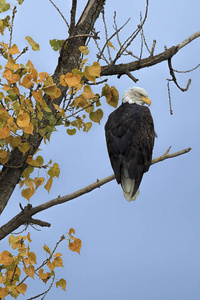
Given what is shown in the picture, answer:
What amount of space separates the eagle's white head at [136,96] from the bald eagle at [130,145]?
1.63 ft

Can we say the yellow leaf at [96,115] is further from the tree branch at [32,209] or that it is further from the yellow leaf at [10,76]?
the yellow leaf at [10,76]

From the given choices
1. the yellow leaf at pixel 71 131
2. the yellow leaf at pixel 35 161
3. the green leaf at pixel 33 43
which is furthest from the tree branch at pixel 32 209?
the green leaf at pixel 33 43

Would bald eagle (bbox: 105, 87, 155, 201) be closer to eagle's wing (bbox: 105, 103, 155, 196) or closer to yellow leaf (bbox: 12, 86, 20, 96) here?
eagle's wing (bbox: 105, 103, 155, 196)

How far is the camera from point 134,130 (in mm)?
5625

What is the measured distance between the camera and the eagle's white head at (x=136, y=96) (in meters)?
6.49

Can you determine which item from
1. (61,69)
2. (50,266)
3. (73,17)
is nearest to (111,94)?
(61,69)

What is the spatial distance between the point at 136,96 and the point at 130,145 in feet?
4.20

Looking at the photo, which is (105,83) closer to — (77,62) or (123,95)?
(77,62)

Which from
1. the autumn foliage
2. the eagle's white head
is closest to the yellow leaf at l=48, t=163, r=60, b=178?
the autumn foliage

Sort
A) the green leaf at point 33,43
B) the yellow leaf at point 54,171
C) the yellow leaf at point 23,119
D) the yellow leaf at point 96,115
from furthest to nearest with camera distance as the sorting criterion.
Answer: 1. the yellow leaf at point 96,115
2. the yellow leaf at point 54,171
3. the green leaf at point 33,43
4. the yellow leaf at point 23,119

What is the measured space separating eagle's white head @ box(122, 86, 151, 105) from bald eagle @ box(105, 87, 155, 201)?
0.50m

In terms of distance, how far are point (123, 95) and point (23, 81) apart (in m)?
3.16

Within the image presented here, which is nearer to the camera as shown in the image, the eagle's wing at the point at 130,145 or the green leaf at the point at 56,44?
the green leaf at the point at 56,44

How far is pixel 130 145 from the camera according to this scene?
554 cm
